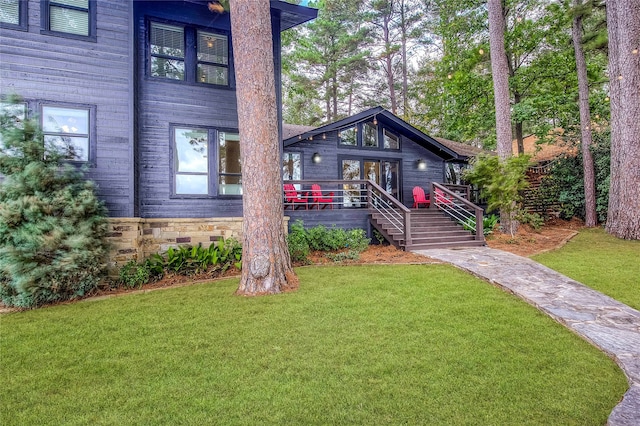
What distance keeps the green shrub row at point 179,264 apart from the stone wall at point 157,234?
238mm

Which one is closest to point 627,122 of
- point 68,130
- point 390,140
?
point 390,140

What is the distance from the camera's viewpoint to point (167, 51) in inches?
298

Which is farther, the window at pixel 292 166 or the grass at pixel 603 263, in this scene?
the window at pixel 292 166

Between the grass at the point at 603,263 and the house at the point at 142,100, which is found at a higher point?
the house at the point at 142,100

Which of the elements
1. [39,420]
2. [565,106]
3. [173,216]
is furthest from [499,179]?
[39,420]

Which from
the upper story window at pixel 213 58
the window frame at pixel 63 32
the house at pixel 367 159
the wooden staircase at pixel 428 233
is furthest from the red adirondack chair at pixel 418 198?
the window frame at pixel 63 32

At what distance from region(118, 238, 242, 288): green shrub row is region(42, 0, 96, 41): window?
4.54 m

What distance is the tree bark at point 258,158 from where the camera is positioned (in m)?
4.83

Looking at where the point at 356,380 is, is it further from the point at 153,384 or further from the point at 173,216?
the point at 173,216

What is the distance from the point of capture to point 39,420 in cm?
207

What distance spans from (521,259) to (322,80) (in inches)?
667

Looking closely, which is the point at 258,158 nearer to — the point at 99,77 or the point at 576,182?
the point at 99,77

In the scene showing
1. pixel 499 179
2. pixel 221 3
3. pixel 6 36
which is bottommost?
pixel 499 179

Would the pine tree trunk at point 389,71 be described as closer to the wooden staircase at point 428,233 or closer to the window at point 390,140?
the window at point 390,140
